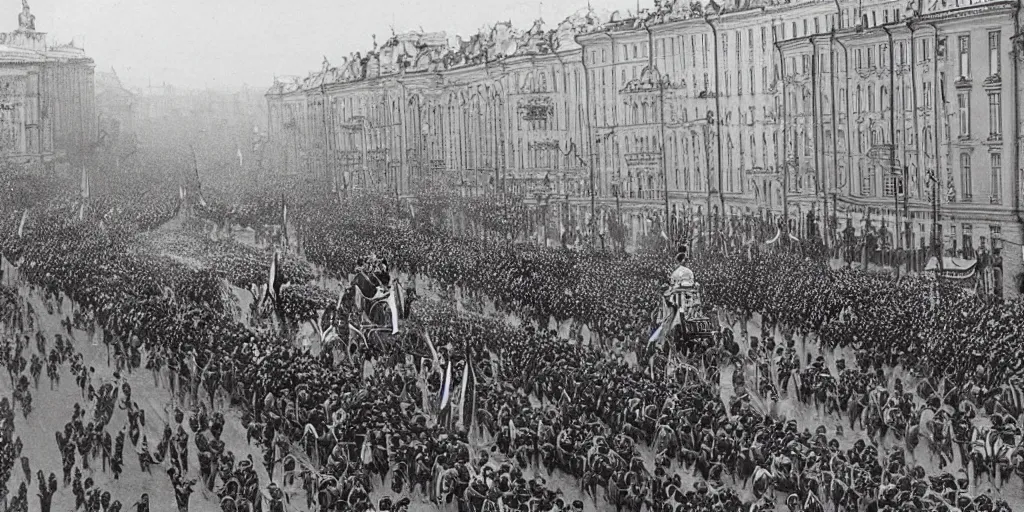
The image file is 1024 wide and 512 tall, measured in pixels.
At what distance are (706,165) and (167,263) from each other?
43.9 feet

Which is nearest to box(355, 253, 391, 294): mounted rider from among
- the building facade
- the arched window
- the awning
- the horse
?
the horse

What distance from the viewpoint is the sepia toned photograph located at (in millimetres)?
17891

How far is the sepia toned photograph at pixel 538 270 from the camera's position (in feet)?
58.7

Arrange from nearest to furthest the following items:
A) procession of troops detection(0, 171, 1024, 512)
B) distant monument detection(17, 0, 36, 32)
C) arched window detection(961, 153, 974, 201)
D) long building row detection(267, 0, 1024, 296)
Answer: procession of troops detection(0, 171, 1024, 512)
long building row detection(267, 0, 1024, 296)
arched window detection(961, 153, 974, 201)
distant monument detection(17, 0, 36, 32)

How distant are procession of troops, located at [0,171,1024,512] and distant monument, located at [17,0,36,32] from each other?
5.00 m

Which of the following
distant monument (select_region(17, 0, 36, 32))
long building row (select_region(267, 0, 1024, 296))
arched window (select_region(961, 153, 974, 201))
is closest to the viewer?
long building row (select_region(267, 0, 1024, 296))

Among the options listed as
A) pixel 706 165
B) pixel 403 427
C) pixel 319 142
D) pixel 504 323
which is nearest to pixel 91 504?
pixel 403 427

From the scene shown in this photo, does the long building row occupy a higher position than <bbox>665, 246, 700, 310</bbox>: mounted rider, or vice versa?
the long building row

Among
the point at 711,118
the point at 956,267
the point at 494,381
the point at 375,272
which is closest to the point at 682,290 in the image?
the point at 494,381

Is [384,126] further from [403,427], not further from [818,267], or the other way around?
[403,427]

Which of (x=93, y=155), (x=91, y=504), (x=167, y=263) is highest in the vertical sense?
(x=93, y=155)

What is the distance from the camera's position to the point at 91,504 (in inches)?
652

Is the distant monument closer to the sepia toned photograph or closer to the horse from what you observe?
the sepia toned photograph

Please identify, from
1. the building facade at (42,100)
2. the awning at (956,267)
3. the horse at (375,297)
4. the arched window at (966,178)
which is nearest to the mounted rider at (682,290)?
the horse at (375,297)
